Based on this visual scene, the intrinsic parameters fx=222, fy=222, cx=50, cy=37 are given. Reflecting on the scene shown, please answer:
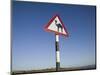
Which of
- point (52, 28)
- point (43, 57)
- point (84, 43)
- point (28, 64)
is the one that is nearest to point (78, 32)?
point (84, 43)

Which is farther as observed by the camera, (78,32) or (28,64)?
(78,32)

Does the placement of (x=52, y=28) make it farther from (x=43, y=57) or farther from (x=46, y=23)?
(x=43, y=57)

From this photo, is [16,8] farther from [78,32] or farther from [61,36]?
[78,32]

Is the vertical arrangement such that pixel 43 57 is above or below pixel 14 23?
below

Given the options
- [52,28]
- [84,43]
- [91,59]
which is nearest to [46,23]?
[52,28]

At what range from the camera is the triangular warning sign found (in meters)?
1.74

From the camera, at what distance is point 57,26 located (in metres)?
1.77

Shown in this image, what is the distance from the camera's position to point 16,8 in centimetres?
166

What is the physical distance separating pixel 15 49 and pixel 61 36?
0.38 meters

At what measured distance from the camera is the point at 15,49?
165cm

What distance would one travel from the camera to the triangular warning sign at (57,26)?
68.5 inches
